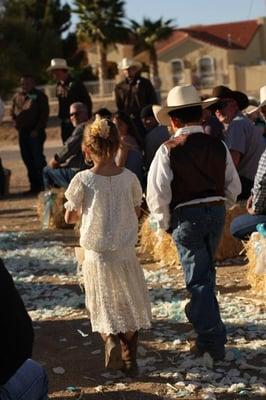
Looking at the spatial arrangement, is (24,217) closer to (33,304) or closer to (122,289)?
(33,304)

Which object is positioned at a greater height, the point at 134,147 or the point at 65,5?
the point at 65,5

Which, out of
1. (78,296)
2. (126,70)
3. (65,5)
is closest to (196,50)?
(65,5)

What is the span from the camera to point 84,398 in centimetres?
487

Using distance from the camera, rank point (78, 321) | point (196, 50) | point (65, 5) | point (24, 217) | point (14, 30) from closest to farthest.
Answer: point (78, 321), point (24, 217), point (14, 30), point (65, 5), point (196, 50)

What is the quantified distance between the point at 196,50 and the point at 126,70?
5013 centimetres

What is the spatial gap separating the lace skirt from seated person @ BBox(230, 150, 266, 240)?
51.4 inches

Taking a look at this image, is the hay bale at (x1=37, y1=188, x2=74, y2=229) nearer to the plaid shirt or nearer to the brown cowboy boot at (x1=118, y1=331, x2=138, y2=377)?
the plaid shirt

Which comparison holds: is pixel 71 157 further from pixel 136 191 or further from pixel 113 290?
pixel 113 290

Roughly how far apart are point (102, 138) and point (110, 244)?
2.21ft

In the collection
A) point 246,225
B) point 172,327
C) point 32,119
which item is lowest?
point 172,327

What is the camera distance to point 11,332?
3.35m

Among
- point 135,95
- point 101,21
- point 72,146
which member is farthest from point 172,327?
point 101,21

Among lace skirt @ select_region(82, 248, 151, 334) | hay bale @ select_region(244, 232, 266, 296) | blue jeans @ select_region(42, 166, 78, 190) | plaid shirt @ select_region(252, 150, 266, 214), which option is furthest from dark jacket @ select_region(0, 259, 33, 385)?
blue jeans @ select_region(42, 166, 78, 190)

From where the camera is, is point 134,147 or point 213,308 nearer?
Result: point 213,308
